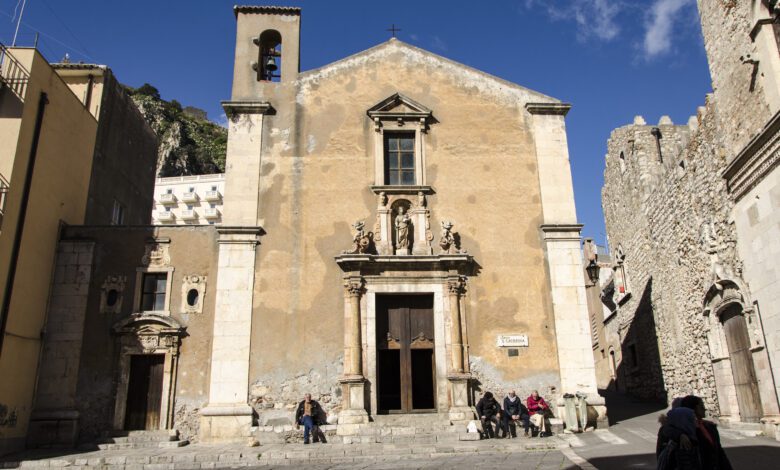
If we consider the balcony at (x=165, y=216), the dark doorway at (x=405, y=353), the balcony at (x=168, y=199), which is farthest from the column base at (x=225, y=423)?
the balcony at (x=165, y=216)

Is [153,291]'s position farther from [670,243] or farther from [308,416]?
[670,243]

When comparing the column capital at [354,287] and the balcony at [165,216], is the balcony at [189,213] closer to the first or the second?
the balcony at [165,216]

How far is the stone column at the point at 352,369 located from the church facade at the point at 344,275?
4 cm

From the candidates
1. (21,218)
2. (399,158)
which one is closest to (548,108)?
(399,158)

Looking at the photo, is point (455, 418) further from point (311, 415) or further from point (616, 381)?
point (616, 381)

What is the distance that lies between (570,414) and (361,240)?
657cm

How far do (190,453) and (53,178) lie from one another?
837cm

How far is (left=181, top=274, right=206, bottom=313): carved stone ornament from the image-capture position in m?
15.7

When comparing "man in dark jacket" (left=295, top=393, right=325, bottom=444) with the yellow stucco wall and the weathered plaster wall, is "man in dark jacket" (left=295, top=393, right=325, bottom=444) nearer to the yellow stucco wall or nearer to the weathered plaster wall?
the weathered plaster wall

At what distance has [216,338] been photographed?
15.3 metres

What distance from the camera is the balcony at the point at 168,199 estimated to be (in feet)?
242

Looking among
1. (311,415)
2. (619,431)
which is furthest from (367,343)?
(619,431)

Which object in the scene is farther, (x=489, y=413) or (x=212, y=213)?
(x=212, y=213)

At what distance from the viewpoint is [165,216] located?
75.5m
